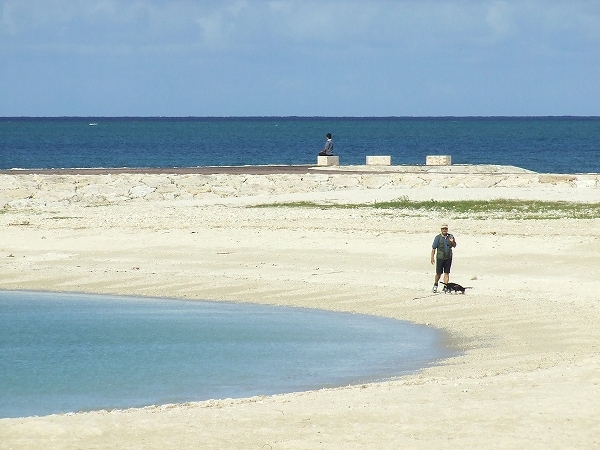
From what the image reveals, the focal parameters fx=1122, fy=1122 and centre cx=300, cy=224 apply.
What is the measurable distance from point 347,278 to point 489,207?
406 inches

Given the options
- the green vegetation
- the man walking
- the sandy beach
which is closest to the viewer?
the sandy beach

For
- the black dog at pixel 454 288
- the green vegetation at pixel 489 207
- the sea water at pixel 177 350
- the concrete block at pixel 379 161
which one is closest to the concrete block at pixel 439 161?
the concrete block at pixel 379 161

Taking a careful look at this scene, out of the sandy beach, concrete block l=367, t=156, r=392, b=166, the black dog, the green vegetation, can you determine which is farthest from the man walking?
concrete block l=367, t=156, r=392, b=166

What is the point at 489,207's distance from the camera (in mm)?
30328

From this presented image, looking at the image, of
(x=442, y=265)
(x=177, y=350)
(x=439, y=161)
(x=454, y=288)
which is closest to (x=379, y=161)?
(x=439, y=161)

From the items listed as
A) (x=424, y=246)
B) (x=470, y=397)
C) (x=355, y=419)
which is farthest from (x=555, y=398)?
(x=424, y=246)

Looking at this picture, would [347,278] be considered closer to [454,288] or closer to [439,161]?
[454,288]

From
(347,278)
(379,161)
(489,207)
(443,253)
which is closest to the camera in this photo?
(443,253)

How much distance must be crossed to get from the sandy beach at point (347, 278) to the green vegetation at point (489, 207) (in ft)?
2.32

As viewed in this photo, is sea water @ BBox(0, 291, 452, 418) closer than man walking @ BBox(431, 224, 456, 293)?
Yes

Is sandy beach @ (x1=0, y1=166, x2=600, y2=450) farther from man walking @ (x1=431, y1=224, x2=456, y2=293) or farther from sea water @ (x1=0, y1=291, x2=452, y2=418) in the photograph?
sea water @ (x1=0, y1=291, x2=452, y2=418)

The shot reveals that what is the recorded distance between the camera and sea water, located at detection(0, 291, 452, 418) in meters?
13.3

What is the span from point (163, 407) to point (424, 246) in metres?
12.6

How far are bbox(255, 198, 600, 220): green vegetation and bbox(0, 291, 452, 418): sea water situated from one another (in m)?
11.2
